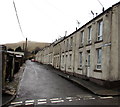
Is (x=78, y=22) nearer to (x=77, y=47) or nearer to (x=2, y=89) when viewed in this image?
(x=77, y=47)

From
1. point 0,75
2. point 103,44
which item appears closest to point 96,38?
point 103,44

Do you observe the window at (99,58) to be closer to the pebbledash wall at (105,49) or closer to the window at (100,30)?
the pebbledash wall at (105,49)

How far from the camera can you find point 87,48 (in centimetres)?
1636

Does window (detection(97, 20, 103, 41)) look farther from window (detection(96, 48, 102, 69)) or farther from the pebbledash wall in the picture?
window (detection(96, 48, 102, 69))

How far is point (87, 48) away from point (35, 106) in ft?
33.1

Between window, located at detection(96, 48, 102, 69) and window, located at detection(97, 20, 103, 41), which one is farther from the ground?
window, located at detection(97, 20, 103, 41)

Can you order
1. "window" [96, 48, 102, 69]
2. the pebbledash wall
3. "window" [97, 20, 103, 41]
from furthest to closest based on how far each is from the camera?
"window" [97, 20, 103, 41], "window" [96, 48, 102, 69], the pebbledash wall

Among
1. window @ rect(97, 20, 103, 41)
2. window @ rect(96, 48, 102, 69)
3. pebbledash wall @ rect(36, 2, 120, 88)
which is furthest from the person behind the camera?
window @ rect(97, 20, 103, 41)

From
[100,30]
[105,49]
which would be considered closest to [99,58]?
[105,49]

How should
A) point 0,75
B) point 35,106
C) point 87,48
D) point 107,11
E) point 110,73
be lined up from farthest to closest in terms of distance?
point 87,48 → point 107,11 → point 110,73 → point 0,75 → point 35,106

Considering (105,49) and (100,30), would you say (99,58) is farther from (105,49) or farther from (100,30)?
(100,30)

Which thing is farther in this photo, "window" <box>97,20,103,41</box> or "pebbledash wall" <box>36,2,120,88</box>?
"window" <box>97,20,103,41</box>

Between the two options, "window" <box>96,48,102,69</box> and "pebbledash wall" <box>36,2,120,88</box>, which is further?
"window" <box>96,48,102,69</box>

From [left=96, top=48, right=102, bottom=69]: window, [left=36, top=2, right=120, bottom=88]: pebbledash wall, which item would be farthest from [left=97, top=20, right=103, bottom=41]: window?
[left=96, top=48, right=102, bottom=69]: window
